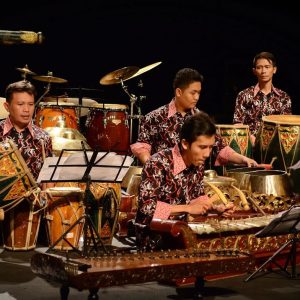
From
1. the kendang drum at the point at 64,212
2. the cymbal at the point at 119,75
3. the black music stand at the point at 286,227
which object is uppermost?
the cymbal at the point at 119,75

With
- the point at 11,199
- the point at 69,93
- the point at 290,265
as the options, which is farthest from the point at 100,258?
the point at 69,93

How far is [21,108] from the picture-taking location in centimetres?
525

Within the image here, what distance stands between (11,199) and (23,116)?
744 mm

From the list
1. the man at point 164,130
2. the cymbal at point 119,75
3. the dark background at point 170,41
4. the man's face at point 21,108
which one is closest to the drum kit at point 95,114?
the cymbal at point 119,75

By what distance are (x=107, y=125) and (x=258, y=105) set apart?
2653mm

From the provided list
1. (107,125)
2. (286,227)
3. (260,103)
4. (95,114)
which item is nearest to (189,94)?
(286,227)

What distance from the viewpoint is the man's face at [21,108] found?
17.0 ft

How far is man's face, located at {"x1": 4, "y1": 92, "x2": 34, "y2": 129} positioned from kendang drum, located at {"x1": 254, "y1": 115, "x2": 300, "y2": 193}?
2.20 m

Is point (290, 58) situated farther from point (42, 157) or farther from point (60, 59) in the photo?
point (42, 157)

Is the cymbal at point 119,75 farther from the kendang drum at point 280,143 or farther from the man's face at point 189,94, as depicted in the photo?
the man's face at point 189,94

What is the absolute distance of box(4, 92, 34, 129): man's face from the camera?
17.0ft

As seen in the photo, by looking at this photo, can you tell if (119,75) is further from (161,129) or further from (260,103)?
(161,129)

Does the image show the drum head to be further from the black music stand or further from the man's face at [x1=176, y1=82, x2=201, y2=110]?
the black music stand

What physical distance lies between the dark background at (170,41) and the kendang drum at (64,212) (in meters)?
3.77
